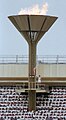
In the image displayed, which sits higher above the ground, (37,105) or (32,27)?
(32,27)

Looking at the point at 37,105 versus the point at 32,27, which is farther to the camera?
the point at 37,105

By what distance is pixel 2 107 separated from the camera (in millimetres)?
46688

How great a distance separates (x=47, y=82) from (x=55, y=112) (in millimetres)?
6581

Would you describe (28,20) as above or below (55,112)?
above

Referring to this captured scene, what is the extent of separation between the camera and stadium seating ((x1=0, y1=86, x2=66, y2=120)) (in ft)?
144

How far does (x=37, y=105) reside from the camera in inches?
1874

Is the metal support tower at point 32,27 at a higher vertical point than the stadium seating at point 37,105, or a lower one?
higher

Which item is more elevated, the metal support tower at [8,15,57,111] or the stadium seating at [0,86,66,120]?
the metal support tower at [8,15,57,111]

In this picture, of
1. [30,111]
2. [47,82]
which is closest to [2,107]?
[30,111]

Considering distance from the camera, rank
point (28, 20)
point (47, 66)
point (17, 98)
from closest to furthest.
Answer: point (28, 20)
point (17, 98)
point (47, 66)

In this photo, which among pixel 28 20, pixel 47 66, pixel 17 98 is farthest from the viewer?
pixel 47 66

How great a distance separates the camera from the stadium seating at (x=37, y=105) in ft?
144

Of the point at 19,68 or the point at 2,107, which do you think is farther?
the point at 19,68

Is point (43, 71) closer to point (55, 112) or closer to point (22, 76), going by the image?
point (22, 76)
